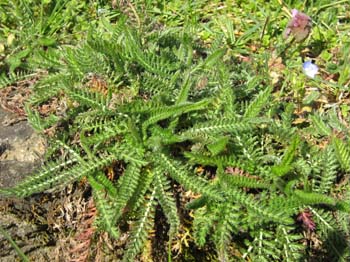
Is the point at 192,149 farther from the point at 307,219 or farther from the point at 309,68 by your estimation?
the point at 309,68

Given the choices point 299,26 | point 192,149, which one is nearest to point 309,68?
point 299,26

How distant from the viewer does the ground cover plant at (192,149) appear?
6.68ft

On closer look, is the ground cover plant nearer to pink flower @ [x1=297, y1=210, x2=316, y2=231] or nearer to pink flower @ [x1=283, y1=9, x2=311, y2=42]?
pink flower @ [x1=297, y1=210, x2=316, y2=231]

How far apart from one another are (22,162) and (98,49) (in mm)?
573

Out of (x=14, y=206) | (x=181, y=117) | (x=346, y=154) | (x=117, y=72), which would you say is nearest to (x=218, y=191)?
(x=181, y=117)

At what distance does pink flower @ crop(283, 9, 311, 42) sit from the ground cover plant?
8.2 inches

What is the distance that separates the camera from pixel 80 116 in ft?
7.20

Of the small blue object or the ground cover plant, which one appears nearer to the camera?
the ground cover plant

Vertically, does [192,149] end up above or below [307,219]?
above

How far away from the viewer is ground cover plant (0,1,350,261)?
80.1 inches

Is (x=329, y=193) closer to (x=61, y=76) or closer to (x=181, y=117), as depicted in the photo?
(x=181, y=117)

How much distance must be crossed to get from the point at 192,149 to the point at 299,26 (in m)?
0.90

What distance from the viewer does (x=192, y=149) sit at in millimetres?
2164

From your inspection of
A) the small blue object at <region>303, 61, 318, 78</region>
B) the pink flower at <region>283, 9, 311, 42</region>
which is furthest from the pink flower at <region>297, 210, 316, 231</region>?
the pink flower at <region>283, 9, 311, 42</region>
